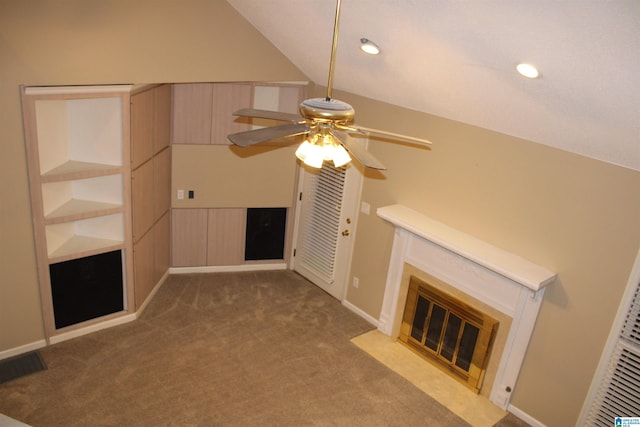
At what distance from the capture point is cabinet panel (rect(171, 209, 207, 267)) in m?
6.22

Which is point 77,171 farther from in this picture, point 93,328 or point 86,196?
point 93,328

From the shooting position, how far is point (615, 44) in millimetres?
2512

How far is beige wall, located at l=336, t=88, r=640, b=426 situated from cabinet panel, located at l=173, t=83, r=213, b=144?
2.04 metres

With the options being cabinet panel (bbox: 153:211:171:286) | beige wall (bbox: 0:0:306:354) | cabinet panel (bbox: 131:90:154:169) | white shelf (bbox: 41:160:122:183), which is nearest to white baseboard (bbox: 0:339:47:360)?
beige wall (bbox: 0:0:306:354)

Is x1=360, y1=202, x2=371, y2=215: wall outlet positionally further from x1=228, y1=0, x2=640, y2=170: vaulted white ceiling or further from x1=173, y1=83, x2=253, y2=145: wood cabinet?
x1=173, y1=83, x2=253, y2=145: wood cabinet

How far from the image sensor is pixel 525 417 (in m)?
4.58

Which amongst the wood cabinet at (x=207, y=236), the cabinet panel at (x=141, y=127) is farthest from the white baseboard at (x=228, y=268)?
the cabinet panel at (x=141, y=127)

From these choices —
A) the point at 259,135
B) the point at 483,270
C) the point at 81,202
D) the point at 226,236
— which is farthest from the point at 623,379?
the point at 81,202

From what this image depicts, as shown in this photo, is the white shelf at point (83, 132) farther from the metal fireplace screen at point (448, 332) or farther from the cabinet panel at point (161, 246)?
the metal fireplace screen at point (448, 332)

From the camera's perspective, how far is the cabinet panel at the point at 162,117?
534 centimetres

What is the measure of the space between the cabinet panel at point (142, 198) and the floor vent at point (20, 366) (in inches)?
53.8

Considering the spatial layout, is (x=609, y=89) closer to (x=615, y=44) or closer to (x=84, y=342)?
(x=615, y=44)

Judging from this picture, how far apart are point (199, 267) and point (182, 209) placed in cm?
80

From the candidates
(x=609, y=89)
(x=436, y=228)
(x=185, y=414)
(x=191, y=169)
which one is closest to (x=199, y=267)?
(x=191, y=169)
